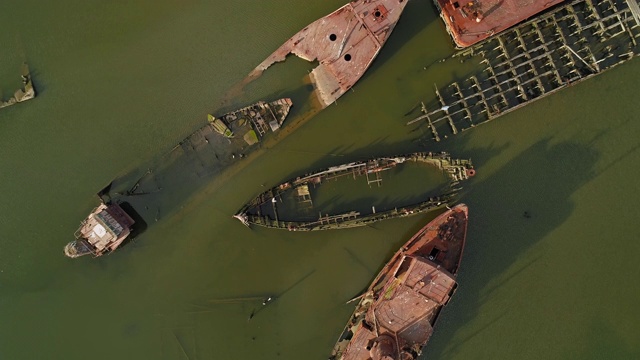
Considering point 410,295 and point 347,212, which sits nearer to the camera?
point 410,295

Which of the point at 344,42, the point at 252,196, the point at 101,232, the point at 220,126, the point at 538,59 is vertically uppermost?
the point at 344,42

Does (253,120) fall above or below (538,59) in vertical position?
above

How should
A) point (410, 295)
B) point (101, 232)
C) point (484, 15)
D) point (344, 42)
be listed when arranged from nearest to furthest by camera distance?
point (410, 295), point (484, 15), point (101, 232), point (344, 42)

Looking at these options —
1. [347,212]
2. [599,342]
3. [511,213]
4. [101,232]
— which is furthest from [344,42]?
[599,342]

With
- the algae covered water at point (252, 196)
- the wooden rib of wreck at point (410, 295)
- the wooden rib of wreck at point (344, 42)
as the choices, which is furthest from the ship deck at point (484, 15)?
the wooden rib of wreck at point (410, 295)

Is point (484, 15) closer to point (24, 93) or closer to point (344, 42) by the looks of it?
point (344, 42)

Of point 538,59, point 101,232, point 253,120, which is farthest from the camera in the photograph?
point 253,120

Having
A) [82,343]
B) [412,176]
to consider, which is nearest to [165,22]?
[412,176]

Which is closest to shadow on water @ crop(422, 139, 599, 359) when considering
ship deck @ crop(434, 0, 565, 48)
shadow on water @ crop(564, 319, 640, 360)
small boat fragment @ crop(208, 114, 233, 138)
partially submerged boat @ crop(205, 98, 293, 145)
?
shadow on water @ crop(564, 319, 640, 360)
